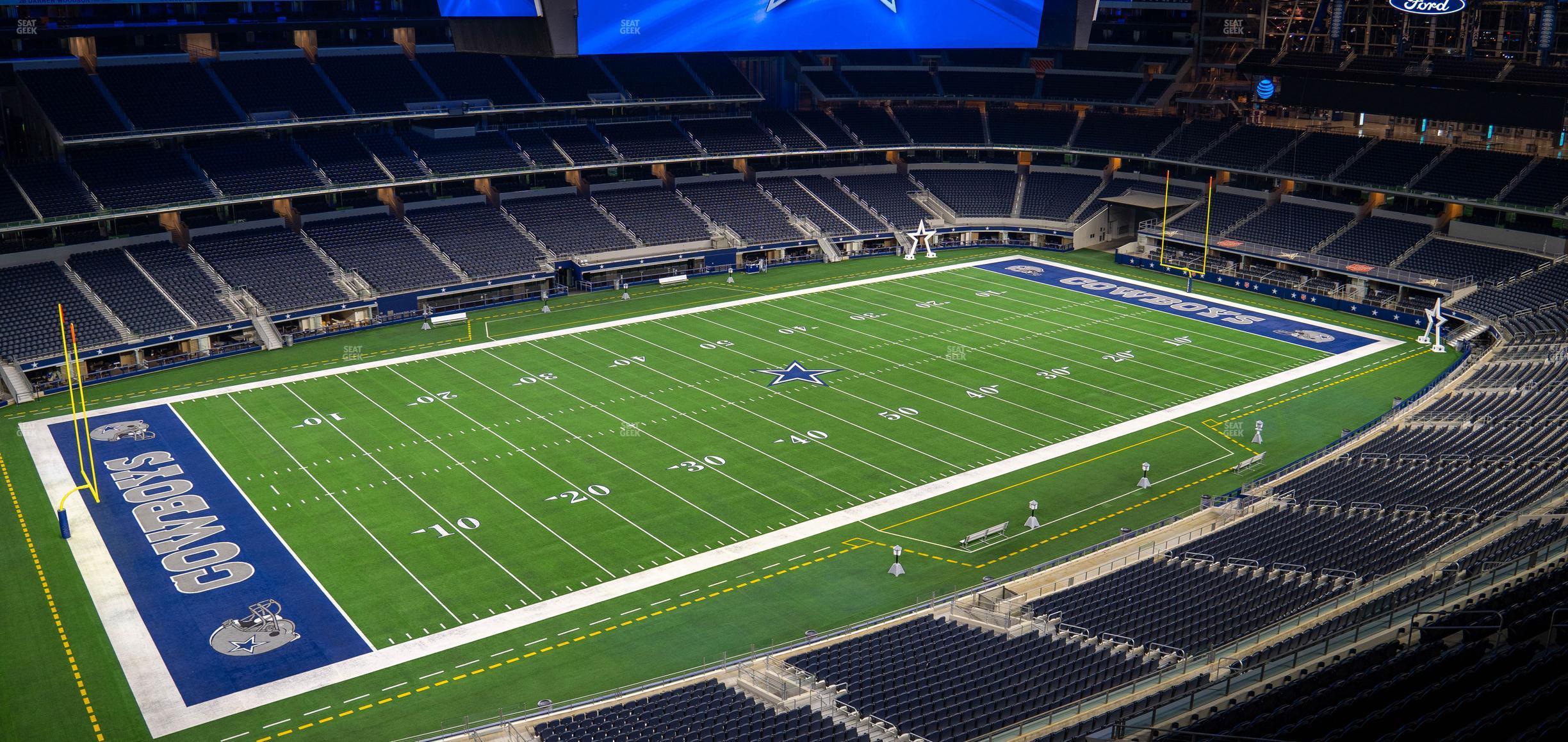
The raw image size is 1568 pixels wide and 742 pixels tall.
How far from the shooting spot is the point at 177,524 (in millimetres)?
32656

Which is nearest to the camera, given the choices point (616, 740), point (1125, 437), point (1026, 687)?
point (616, 740)

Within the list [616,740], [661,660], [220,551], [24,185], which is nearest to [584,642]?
[661,660]

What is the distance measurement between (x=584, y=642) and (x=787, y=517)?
7.83 metres

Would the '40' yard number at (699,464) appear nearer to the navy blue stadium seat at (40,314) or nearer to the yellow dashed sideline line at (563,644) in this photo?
the yellow dashed sideline line at (563,644)

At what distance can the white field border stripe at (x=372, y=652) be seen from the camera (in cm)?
2456

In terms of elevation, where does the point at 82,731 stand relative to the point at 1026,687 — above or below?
below

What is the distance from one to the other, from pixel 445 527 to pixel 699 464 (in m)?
7.77

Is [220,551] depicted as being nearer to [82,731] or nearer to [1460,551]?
[82,731]

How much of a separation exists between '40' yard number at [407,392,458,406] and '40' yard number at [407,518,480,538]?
10438 millimetres

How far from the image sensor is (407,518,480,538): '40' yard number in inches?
1261

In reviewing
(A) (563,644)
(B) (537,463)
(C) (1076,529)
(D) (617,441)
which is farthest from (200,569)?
(C) (1076,529)

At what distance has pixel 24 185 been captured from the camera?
160 feet

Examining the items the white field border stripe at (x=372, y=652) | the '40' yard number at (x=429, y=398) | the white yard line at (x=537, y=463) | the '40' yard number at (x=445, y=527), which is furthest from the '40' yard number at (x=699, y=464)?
the '40' yard number at (x=429, y=398)

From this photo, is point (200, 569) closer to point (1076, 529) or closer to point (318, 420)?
point (318, 420)
